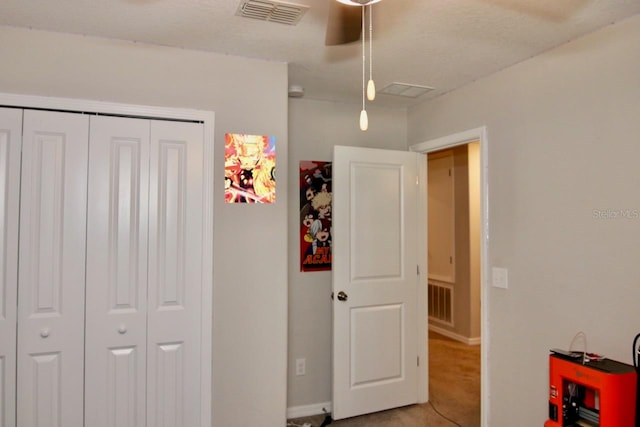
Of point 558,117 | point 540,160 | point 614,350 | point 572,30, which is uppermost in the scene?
point 572,30

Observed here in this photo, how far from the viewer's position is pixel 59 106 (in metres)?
2.15

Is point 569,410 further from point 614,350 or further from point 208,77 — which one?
point 208,77

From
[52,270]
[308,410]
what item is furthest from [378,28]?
[308,410]

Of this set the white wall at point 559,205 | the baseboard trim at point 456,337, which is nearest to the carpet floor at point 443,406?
the baseboard trim at point 456,337

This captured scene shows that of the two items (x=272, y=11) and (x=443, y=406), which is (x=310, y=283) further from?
(x=272, y=11)

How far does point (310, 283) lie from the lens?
328 centimetres

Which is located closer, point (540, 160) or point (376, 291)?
point (540, 160)

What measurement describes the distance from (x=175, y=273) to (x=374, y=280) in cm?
153

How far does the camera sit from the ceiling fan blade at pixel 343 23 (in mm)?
1464

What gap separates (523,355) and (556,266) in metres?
0.59

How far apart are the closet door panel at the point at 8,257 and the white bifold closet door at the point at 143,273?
33 centimetres

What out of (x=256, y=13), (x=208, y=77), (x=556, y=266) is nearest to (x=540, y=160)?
(x=556, y=266)

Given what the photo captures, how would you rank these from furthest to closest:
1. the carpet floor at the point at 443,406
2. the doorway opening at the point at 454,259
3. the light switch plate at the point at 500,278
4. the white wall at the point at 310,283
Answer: the doorway opening at the point at 454,259
the white wall at the point at 310,283
the carpet floor at the point at 443,406
the light switch plate at the point at 500,278

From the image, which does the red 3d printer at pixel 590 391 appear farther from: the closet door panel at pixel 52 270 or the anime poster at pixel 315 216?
the closet door panel at pixel 52 270
